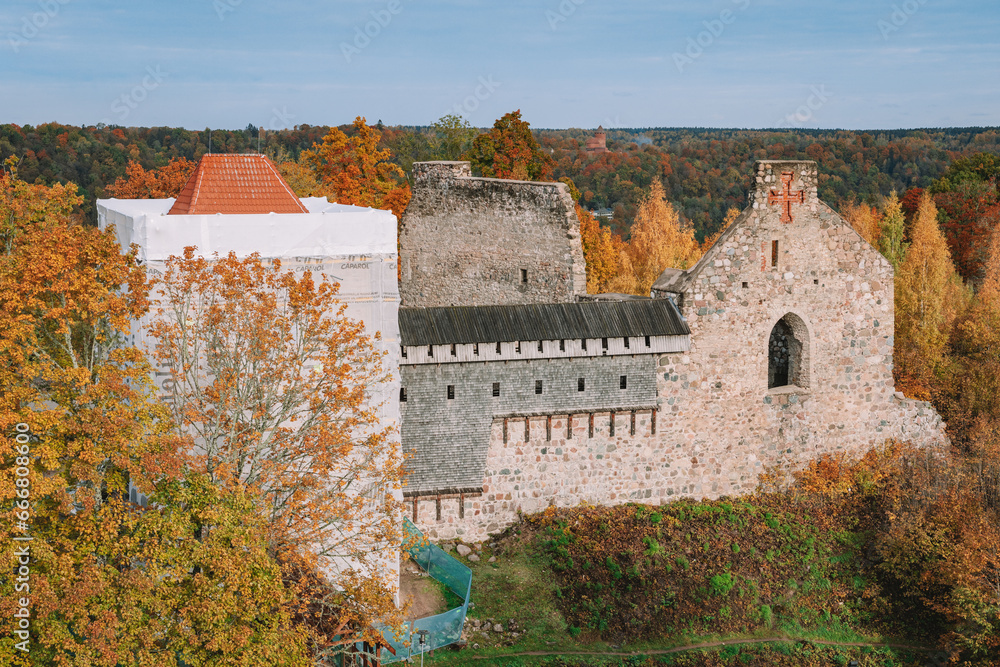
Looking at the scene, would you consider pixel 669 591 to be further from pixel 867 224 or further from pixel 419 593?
pixel 867 224

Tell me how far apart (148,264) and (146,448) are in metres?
Answer: 4.51

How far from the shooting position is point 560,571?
19750 mm

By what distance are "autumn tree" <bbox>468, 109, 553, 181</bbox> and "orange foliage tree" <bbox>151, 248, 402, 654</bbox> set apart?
2131 centimetres

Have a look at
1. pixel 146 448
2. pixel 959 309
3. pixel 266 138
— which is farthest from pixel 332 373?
pixel 266 138

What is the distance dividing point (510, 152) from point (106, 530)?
2712 centimetres

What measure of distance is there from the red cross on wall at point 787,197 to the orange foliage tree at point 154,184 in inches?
800

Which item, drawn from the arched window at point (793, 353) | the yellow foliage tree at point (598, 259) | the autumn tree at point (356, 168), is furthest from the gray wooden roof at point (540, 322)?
the autumn tree at point (356, 168)

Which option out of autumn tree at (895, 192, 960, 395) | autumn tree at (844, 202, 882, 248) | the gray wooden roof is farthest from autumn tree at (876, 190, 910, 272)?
the gray wooden roof

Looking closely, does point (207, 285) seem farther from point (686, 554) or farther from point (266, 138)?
point (266, 138)

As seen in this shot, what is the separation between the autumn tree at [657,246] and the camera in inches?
1651

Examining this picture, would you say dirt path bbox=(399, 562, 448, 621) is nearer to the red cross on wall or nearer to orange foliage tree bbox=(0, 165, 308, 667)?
orange foliage tree bbox=(0, 165, 308, 667)

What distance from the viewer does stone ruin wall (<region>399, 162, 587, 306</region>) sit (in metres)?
23.3

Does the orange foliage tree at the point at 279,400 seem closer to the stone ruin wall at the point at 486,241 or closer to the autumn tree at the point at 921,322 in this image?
the stone ruin wall at the point at 486,241

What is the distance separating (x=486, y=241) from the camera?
24.7 meters
